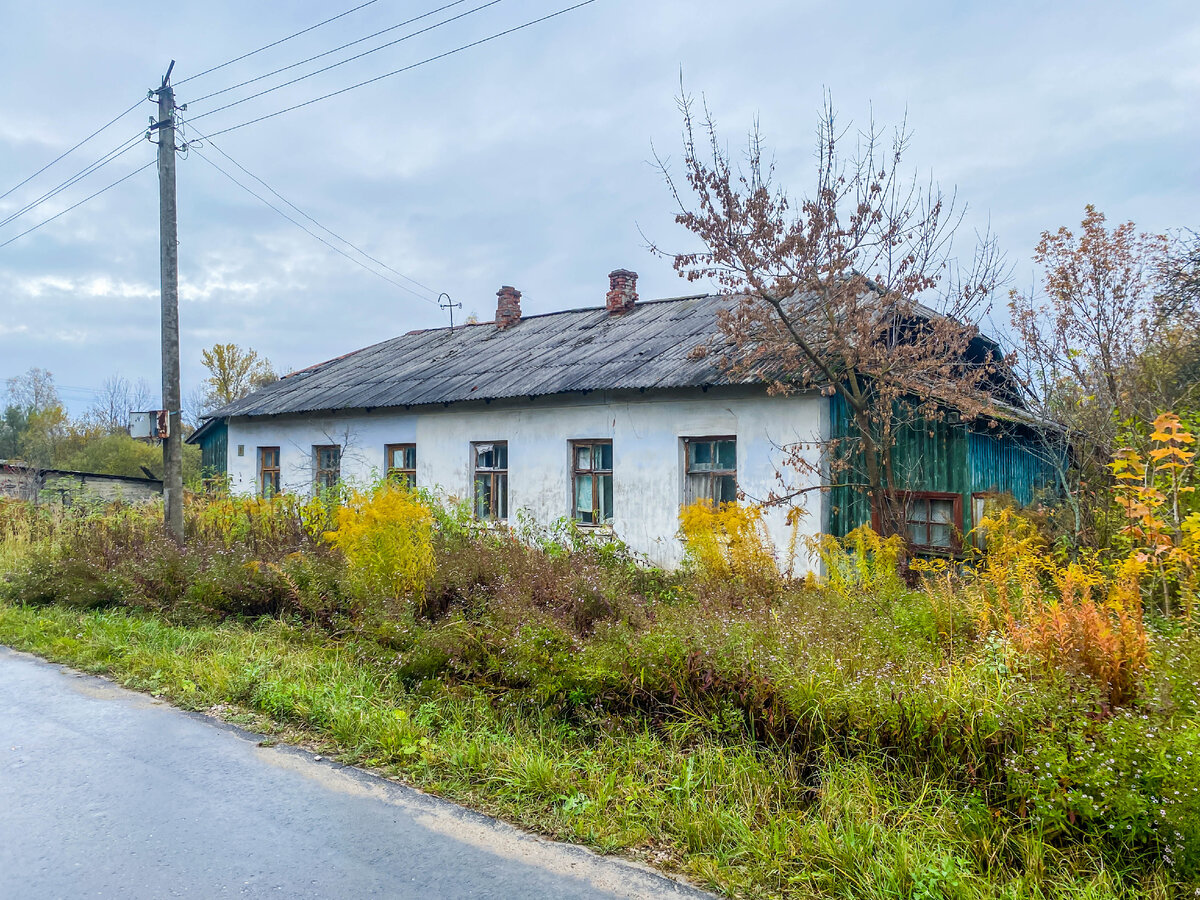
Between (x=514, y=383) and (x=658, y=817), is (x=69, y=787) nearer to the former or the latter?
(x=658, y=817)

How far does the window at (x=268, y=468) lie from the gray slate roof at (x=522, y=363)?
109 centimetres

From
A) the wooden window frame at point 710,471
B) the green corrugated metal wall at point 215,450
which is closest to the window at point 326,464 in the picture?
the green corrugated metal wall at point 215,450

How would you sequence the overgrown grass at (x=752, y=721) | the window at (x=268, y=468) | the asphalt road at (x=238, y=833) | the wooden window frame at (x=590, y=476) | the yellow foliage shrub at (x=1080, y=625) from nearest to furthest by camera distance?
the overgrown grass at (x=752, y=721) → the asphalt road at (x=238, y=833) → the yellow foliage shrub at (x=1080, y=625) → the wooden window frame at (x=590, y=476) → the window at (x=268, y=468)

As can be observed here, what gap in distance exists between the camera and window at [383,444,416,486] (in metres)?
16.2

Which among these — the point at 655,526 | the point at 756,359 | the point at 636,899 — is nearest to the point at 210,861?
the point at 636,899

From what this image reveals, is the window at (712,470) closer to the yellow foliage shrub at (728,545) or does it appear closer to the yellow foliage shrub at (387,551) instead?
the yellow foliage shrub at (728,545)

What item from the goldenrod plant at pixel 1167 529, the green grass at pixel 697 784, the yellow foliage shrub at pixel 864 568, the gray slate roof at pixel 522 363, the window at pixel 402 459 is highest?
the gray slate roof at pixel 522 363

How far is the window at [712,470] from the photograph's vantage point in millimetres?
11828

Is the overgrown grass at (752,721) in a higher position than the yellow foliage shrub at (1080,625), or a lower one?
lower

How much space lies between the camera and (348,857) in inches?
144

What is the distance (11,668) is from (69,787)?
3.71 metres

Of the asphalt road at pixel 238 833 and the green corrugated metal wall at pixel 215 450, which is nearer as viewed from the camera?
the asphalt road at pixel 238 833

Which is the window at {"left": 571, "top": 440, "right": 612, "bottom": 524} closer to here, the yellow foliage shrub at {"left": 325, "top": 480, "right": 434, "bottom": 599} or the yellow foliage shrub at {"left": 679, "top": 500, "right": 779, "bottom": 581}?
the yellow foliage shrub at {"left": 679, "top": 500, "right": 779, "bottom": 581}

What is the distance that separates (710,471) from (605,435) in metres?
1.99
